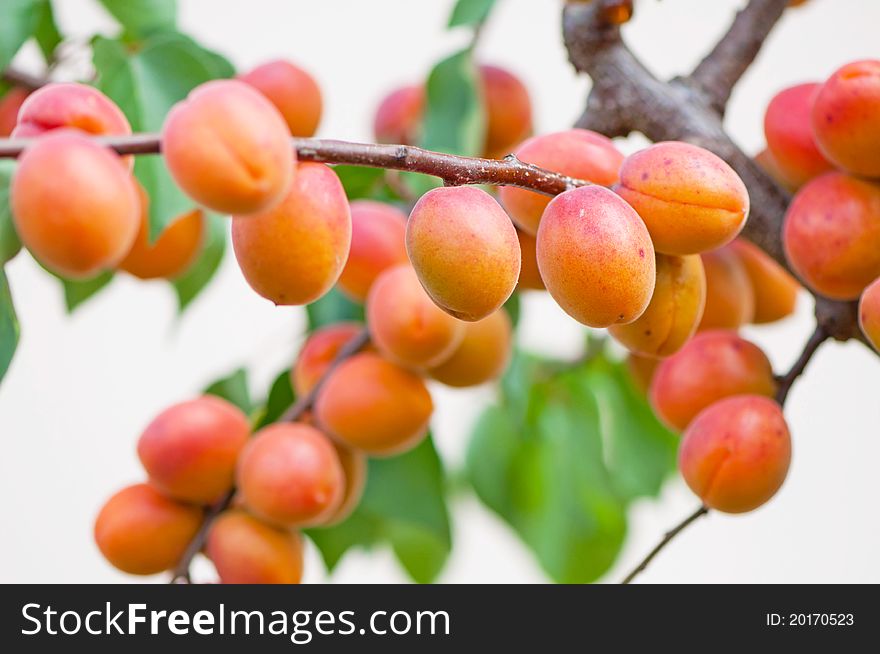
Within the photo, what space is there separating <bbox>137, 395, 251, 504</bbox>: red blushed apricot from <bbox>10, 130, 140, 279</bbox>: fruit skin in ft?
0.72

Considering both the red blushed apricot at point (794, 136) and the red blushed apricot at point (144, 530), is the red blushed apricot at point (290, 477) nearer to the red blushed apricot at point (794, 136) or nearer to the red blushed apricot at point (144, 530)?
the red blushed apricot at point (144, 530)

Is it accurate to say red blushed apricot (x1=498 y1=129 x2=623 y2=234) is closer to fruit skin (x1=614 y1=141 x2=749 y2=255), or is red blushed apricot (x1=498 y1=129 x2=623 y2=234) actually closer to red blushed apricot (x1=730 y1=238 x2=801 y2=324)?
fruit skin (x1=614 y1=141 x2=749 y2=255)

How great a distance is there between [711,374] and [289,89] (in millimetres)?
222

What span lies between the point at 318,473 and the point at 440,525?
108 millimetres

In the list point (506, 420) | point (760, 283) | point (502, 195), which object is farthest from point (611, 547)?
point (502, 195)

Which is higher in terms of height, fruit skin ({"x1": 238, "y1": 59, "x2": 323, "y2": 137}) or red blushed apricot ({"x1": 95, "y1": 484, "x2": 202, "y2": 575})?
fruit skin ({"x1": 238, "y1": 59, "x2": 323, "y2": 137})

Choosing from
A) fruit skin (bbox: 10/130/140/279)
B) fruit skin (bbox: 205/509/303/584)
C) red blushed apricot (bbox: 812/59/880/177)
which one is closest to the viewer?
fruit skin (bbox: 10/130/140/279)

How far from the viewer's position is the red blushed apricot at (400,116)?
65 cm

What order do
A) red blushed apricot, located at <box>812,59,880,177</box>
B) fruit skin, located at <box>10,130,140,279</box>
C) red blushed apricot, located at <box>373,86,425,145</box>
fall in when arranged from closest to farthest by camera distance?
fruit skin, located at <box>10,130,140,279</box>
red blushed apricot, located at <box>812,59,880,177</box>
red blushed apricot, located at <box>373,86,425,145</box>

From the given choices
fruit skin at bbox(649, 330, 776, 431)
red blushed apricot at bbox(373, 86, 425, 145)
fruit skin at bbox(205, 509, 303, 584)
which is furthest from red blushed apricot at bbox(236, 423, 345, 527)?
red blushed apricot at bbox(373, 86, 425, 145)

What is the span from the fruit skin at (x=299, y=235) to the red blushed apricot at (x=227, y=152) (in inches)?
0.8

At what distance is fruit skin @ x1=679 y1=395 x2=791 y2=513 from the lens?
1.16 feet

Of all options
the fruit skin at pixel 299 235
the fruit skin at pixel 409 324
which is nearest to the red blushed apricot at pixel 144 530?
the fruit skin at pixel 409 324

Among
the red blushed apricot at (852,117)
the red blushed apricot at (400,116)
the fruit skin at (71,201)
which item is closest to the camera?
the fruit skin at (71,201)
